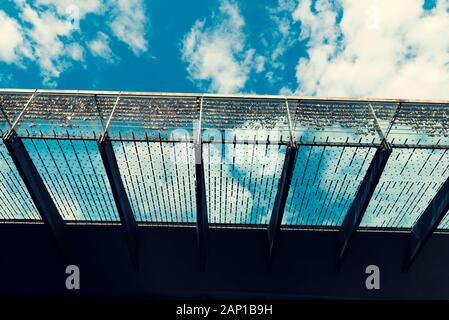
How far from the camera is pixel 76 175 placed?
513 inches

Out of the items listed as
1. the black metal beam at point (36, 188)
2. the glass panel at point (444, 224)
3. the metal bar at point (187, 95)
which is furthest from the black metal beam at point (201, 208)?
the glass panel at point (444, 224)

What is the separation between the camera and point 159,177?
13.0 meters

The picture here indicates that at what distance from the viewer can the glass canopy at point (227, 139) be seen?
11305mm

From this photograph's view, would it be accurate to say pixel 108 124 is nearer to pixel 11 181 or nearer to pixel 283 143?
pixel 11 181

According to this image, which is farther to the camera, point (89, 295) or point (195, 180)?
point (89, 295)

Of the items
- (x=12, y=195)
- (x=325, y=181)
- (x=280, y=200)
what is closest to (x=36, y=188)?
(x=12, y=195)

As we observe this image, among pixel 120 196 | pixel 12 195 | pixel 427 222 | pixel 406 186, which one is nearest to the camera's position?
pixel 406 186

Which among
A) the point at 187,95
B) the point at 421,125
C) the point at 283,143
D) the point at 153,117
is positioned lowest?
the point at 283,143

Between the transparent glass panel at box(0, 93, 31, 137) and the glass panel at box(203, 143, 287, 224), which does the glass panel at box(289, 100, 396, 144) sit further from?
the transparent glass panel at box(0, 93, 31, 137)

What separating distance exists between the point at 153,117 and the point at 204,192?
352 centimetres

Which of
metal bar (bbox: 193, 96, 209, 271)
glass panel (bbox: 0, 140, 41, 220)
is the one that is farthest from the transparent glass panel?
metal bar (bbox: 193, 96, 209, 271)

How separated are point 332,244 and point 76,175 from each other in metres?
10.9
